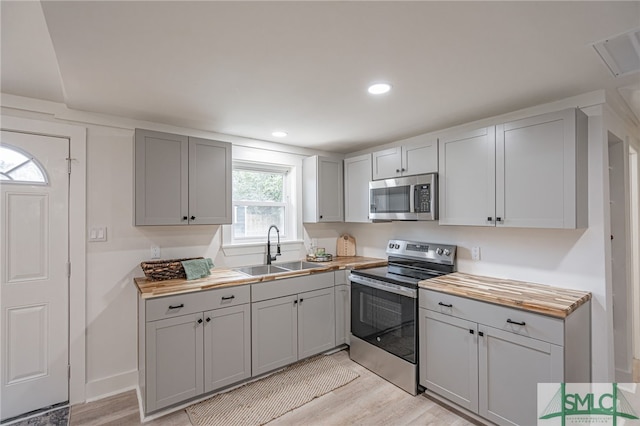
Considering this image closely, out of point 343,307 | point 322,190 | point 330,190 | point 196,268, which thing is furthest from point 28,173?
point 343,307

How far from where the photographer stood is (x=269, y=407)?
7.68 feet

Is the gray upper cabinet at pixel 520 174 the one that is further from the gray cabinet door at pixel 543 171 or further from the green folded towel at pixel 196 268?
the green folded towel at pixel 196 268

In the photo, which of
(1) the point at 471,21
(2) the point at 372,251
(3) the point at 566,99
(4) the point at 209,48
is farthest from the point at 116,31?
(2) the point at 372,251

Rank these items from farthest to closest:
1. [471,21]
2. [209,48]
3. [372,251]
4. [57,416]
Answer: [372,251] → [57,416] → [209,48] → [471,21]

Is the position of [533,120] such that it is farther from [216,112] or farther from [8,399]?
[8,399]

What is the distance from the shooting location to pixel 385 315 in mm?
2793

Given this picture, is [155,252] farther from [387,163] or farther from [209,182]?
[387,163]

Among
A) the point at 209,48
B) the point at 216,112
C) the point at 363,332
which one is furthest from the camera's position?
the point at 363,332

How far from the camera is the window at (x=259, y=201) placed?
3398 millimetres

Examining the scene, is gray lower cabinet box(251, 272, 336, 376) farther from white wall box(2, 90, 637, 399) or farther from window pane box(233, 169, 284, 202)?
window pane box(233, 169, 284, 202)

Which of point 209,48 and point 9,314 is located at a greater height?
point 209,48

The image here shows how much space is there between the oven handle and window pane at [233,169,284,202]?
4.53 feet

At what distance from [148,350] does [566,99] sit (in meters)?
3.59

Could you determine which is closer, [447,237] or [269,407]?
[269,407]
